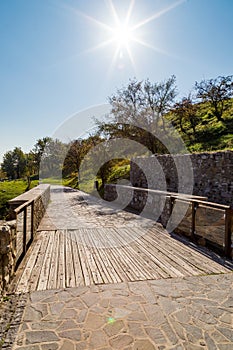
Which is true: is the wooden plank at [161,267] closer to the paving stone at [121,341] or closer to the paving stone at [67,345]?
the paving stone at [121,341]

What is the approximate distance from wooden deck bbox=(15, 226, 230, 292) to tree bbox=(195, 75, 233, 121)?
53.6 ft

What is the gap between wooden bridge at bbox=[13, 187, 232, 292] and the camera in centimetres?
358

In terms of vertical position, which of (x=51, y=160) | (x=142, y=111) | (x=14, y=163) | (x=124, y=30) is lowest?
(x=14, y=163)

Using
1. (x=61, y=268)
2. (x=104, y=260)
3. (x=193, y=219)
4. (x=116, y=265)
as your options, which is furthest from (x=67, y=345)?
(x=193, y=219)

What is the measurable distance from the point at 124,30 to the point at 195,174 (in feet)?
20.2

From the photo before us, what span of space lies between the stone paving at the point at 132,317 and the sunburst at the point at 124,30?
7.61 m

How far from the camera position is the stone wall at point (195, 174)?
28.0 feet

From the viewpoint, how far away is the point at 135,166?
1372 cm

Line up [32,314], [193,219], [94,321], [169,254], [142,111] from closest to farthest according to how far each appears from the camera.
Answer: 1. [94,321]
2. [32,314]
3. [169,254]
4. [193,219]
5. [142,111]

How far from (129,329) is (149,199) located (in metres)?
6.58

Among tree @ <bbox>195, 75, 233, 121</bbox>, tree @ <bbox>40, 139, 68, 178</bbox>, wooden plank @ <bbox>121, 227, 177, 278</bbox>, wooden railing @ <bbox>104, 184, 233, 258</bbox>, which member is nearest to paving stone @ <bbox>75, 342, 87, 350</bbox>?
wooden plank @ <bbox>121, 227, 177, 278</bbox>

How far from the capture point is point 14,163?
5841 cm

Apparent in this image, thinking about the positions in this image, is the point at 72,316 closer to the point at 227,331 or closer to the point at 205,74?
the point at 227,331

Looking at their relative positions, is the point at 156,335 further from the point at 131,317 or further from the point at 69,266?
the point at 69,266
